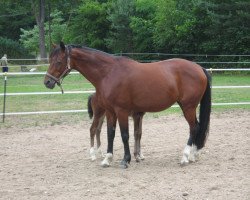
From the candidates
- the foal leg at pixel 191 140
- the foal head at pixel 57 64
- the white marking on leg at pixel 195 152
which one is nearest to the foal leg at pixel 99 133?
the foal head at pixel 57 64

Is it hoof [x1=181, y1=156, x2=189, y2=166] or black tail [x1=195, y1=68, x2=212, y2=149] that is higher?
black tail [x1=195, y1=68, x2=212, y2=149]

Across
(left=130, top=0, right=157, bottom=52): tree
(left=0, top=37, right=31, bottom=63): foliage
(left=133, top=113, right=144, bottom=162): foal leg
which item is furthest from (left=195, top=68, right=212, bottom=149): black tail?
(left=0, top=37, right=31, bottom=63): foliage

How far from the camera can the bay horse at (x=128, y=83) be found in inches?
235

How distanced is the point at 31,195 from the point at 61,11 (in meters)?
43.5

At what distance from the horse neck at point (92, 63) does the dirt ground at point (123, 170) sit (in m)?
1.36

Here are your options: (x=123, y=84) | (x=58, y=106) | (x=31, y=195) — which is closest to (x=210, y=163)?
(x=123, y=84)

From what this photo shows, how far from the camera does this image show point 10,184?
526cm

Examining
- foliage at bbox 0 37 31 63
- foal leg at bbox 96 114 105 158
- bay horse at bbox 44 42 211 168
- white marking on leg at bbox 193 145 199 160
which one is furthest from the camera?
foliage at bbox 0 37 31 63

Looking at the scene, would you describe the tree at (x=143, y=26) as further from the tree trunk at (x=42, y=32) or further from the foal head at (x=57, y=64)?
the foal head at (x=57, y=64)

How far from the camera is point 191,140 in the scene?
6.34 meters

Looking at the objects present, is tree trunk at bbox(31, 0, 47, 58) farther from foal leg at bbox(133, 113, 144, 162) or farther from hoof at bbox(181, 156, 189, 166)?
hoof at bbox(181, 156, 189, 166)

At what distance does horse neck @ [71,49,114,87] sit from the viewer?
608 centimetres

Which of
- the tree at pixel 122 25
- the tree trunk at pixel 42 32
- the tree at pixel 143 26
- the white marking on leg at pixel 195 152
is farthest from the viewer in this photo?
the tree trunk at pixel 42 32

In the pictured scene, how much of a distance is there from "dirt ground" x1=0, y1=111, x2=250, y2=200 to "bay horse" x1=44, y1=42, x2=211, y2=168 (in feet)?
1.38
